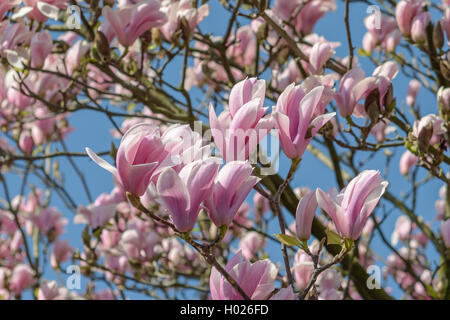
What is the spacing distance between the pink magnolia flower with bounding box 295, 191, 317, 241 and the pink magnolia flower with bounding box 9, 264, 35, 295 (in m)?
2.93

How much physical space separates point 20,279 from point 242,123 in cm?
302

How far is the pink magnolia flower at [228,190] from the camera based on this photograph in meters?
1.23

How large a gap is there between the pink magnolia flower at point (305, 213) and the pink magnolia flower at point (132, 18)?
1.29 m

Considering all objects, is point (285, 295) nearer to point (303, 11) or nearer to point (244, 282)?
point (244, 282)

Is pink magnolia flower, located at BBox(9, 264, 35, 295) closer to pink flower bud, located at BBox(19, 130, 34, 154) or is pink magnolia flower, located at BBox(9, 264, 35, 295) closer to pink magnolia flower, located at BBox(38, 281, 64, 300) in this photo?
pink flower bud, located at BBox(19, 130, 34, 154)

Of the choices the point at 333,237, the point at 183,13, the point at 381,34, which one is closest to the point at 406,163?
the point at 381,34

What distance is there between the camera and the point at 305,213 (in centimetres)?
136

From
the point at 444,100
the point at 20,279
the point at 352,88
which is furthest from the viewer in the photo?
the point at 20,279

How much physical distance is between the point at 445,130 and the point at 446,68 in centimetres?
29

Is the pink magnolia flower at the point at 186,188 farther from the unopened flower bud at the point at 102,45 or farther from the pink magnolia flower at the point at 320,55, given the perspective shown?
the unopened flower bud at the point at 102,45

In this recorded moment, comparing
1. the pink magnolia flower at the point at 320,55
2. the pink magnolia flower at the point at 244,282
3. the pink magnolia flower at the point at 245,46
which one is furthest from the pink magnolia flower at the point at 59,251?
the pink magnolia flower at the point at 244,282

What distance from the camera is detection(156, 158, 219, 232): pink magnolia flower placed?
1.20 metres
